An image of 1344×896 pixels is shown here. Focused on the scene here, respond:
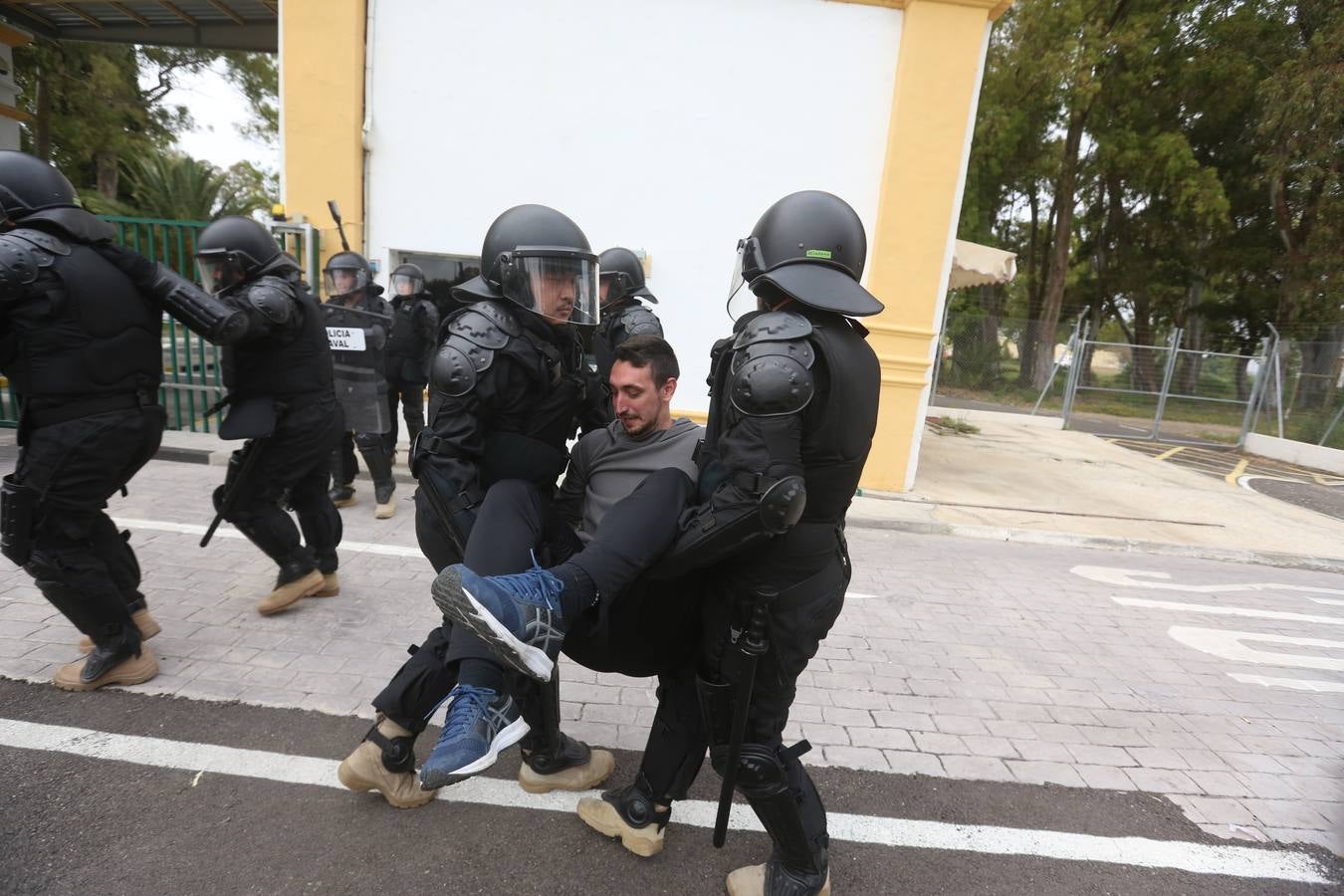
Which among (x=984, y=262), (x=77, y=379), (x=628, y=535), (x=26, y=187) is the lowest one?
(x=628, y=535)

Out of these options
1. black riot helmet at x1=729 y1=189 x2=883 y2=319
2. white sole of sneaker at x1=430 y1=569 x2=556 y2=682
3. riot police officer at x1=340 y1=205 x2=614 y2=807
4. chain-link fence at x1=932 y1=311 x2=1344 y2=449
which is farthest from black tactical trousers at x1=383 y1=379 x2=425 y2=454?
chain-link fence at x1=932 y1=311 x2=1344 y2=449

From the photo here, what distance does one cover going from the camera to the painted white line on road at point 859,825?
2.44 m

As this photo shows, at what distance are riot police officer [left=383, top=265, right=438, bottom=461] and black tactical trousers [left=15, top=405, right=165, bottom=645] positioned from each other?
3.07m

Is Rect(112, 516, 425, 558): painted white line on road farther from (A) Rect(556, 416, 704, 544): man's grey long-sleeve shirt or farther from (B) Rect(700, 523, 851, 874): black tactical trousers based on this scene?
(B) Rect(700, 523, 851, 874): black tactical trousers

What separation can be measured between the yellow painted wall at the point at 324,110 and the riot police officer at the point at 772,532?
6684mm

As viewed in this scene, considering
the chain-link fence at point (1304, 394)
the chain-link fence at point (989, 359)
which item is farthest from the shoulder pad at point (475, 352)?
the chain-link fence at point (989, 359)

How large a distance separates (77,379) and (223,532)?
2.50m

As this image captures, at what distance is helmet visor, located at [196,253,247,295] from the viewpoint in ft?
11.1

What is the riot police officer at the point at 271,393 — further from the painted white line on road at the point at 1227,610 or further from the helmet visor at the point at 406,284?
the painted white line on road at the point at 1227,610

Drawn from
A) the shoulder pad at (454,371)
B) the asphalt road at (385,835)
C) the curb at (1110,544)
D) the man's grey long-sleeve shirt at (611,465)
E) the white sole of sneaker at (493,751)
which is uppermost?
the shoulder pad at (454,371)

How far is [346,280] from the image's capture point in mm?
5578

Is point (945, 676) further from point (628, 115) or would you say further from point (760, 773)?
point (628, 115)

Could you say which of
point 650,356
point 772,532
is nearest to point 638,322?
point 650,356

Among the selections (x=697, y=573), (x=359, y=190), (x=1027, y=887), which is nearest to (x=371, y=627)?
(x=697, y=573)
